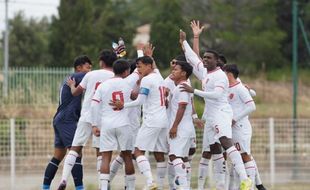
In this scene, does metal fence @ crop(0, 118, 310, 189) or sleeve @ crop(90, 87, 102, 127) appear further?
metal fence @ crop(0, 118, 310, 189)

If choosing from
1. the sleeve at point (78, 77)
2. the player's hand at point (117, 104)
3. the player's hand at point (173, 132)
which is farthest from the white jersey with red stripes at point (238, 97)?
the sleeve at point (78, 77)

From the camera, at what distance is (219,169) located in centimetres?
1611

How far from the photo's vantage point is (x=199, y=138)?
82.1ft

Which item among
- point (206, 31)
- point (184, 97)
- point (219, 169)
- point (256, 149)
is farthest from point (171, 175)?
Answer: point (206, 31)

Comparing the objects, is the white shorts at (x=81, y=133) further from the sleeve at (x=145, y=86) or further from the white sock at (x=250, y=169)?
the white sock at (x=250, y=169)

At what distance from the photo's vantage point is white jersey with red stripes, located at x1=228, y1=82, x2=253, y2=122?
53.7 feet

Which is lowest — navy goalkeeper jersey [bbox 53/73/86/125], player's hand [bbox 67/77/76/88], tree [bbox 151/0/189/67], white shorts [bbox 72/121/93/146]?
white shorts [bbox 72/121/93/146]

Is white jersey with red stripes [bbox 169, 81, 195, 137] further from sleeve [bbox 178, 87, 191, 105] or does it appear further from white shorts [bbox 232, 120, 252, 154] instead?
white shorts [bbox 232, 120, 252, 154]

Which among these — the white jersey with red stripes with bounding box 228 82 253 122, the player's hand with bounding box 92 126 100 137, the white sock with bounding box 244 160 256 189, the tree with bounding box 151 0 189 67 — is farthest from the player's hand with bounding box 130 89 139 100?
the tree with bounding box 151 0 189 67

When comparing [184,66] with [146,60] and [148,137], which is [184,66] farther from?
[148,137]

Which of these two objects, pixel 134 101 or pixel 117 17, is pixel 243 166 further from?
pixel 117 17

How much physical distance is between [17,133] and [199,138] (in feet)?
15.5

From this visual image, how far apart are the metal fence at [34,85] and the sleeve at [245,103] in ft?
53.8

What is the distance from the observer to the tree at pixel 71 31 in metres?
51.7
